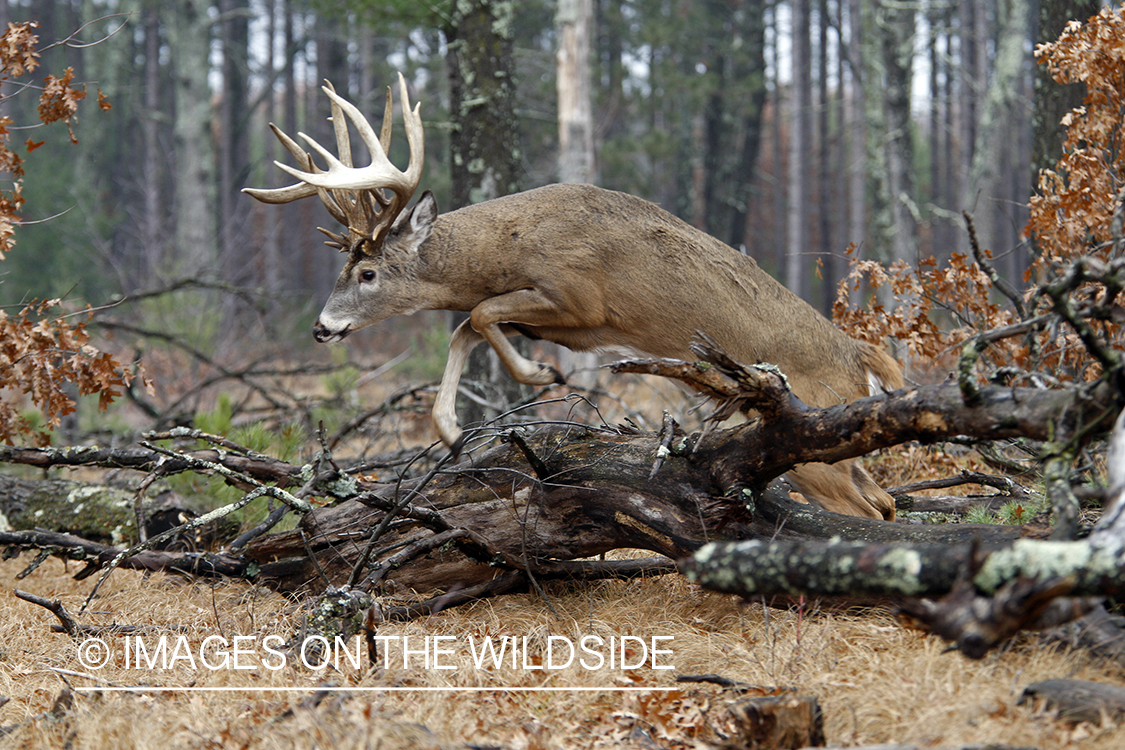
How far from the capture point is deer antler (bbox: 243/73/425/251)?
5520mm

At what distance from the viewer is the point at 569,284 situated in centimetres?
565

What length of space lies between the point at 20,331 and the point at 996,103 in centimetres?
1586

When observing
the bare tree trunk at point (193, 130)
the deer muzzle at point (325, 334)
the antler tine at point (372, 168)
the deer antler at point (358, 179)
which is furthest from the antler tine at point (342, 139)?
the bare tree trunk at point (193, 130)

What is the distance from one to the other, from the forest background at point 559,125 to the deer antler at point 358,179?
1235 millimetres

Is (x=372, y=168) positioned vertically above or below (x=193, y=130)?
below

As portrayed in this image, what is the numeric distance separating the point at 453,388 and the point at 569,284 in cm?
96

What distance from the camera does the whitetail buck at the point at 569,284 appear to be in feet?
18.5

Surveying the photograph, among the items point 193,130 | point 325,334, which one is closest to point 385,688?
point 325,334

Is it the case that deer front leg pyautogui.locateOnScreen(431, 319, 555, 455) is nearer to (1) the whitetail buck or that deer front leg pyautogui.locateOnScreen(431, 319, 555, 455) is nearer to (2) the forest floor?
(1) the whitetail buck

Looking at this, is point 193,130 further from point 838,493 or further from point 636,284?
point 838,493

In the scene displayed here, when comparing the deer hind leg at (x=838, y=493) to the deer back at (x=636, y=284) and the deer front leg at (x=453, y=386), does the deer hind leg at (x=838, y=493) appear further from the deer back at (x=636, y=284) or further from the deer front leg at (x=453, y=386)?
the deer front leg at (x=453, y=386)

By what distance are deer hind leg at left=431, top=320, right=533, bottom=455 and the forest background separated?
2215 millimetres

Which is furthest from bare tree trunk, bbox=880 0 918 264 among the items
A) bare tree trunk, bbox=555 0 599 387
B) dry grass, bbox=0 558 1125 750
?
dry grass, bbox=0 558 1125 750

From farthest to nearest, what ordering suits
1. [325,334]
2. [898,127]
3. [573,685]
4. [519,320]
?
[898,127]
[325,334]
[519,320]
[573,685]
